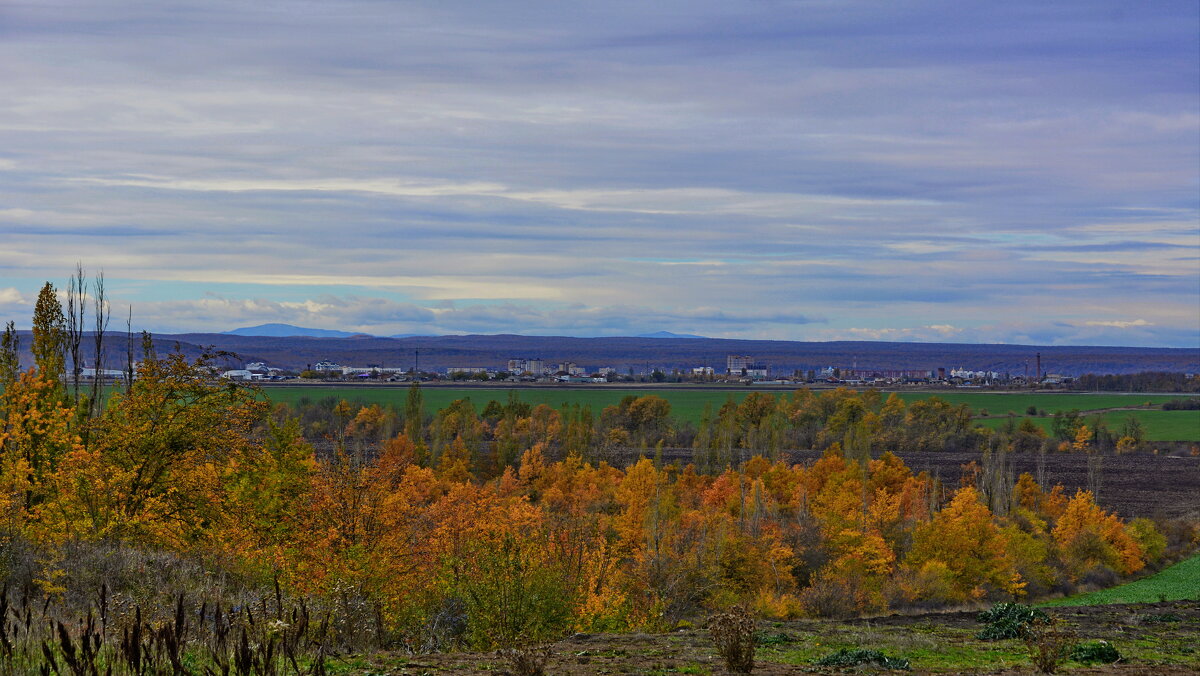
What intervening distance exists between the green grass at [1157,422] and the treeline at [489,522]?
2756 inches

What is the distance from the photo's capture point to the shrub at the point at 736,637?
1195cm

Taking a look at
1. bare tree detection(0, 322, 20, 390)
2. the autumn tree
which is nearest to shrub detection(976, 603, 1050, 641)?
bare tree detection(0, 322, 20, 390)

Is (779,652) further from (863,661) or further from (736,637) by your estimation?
(736,637)

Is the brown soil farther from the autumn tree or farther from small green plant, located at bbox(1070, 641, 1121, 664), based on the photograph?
the autumn tree

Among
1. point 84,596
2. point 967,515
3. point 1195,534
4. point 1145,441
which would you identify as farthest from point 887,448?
point 84,596

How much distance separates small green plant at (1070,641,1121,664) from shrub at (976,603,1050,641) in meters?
2.47

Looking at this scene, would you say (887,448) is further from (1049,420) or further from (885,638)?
(885,638)

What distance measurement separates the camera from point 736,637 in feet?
39.4

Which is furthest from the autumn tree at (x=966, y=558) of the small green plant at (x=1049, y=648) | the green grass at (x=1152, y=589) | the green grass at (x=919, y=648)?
the small green plant at (x=1049, y=648)

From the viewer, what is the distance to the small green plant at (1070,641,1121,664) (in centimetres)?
1491

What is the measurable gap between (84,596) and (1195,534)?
258ft

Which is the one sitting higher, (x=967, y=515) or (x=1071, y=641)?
(x=1071, y=641)

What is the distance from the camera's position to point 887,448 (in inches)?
4961

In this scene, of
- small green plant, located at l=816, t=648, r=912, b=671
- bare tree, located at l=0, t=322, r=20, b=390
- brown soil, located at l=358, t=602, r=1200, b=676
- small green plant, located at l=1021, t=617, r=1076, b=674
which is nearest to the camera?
brown soil, located at l=358, t=602, r=1200, b=676
